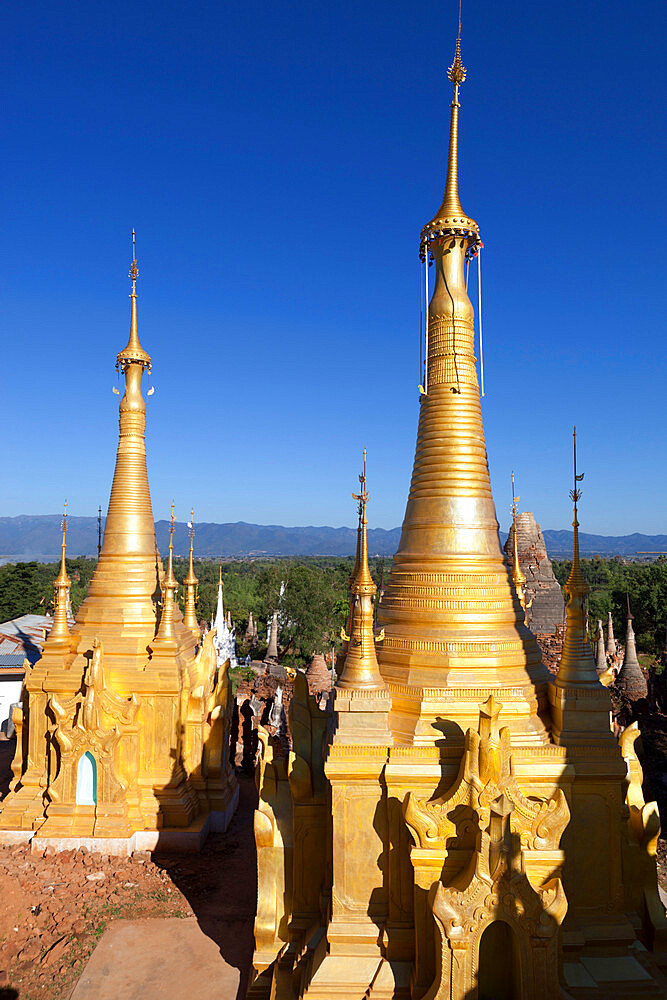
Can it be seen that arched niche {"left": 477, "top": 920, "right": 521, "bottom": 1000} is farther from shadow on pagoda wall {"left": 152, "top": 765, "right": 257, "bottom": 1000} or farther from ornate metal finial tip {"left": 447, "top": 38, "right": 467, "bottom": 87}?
ornate metal finial tip {"left": 447, "top": 38, "right": 467, "bottom": 87}

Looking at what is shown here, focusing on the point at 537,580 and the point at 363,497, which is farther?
the point at 537,580

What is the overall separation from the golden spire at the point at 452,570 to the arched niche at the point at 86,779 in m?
8.75

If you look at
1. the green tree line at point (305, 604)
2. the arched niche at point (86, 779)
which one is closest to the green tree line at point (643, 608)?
the green tree line at point (305, 604)

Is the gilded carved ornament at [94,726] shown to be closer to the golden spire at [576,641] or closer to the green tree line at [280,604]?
the golden spire at [576,641]

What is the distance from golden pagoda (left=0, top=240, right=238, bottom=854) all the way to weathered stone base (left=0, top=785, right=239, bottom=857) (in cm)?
2

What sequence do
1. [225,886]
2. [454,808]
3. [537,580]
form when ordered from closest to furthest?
1. [454,808]
2. [225,886]
3. [537,580]

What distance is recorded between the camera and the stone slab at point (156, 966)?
10.3 metres

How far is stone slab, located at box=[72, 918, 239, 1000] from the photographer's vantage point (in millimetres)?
10273

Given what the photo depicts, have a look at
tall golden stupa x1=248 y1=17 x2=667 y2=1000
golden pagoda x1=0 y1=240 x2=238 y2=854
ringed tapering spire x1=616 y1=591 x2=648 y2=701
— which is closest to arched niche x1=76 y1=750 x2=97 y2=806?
golden pagoda x1=0 y1=240 x2=238 y2=854

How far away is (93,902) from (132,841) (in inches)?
74.2

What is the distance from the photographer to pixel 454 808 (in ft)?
27.1

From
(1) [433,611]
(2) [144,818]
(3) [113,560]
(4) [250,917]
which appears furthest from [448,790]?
(3) [113,560]

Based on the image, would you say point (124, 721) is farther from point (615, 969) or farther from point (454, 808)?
point (615, 969)

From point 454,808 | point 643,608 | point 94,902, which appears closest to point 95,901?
point 94,902
